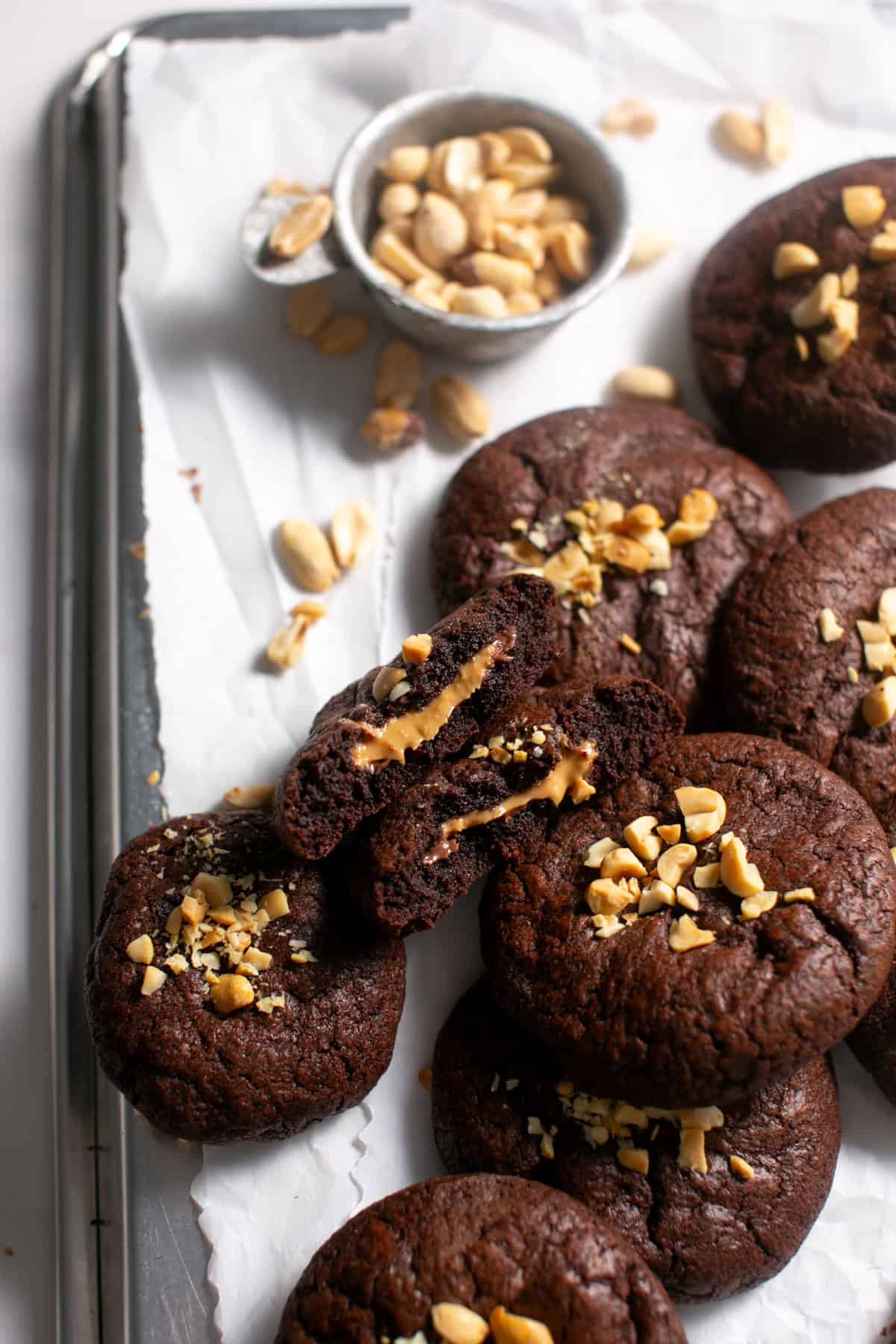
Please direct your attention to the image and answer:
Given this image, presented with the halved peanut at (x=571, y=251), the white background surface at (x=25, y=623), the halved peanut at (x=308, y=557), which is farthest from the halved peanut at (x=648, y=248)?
the halved peanut at (x=308, y=557)

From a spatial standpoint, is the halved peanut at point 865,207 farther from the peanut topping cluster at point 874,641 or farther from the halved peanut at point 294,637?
the halved peanut at point 294,637

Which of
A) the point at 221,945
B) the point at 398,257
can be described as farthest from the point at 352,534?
the point at 221,945

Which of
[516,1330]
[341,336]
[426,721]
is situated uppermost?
[341,336]

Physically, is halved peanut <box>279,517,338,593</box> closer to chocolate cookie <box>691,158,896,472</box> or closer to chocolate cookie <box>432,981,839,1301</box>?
chocolate cookie <box>691,158,896,472</box>

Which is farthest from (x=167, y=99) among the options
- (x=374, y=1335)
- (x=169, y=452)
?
(x=374, y=1335)

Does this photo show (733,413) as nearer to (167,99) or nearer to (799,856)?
(799,856)

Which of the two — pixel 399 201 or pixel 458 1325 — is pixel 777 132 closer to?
pixel 399 201
